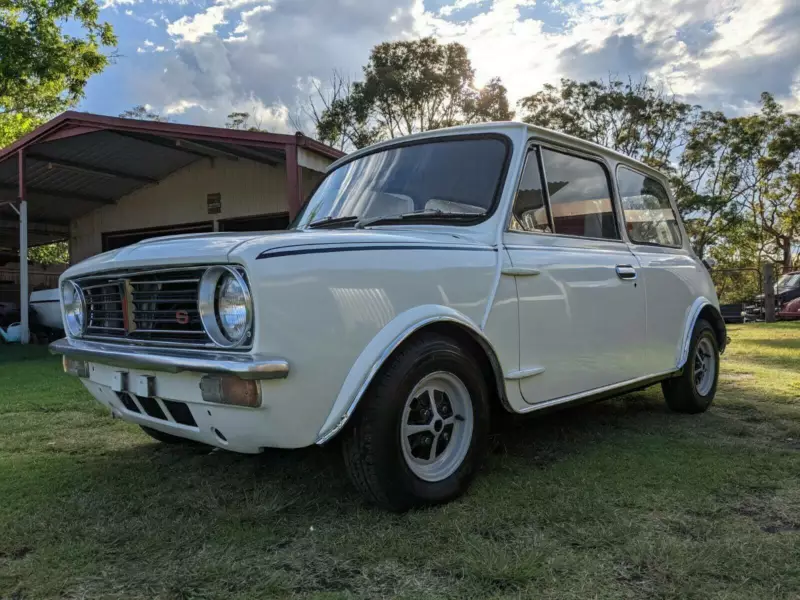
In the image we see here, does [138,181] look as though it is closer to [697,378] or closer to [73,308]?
[73,308]

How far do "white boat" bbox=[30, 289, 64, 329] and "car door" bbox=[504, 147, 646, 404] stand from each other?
34.7 ft

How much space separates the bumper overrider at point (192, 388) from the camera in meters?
2.28

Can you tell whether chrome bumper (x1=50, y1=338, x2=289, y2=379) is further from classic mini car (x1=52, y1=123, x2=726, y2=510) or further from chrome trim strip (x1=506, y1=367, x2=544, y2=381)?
chrome trim strip (x1=506, y1=367, x2=544, y2=381)

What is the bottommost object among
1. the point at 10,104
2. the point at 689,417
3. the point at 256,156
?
the point at 689,417

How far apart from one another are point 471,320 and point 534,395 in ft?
2.10

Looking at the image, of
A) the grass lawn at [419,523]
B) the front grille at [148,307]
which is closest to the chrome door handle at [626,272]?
the grass lawn at [419,523]

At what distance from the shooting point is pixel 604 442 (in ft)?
12.8

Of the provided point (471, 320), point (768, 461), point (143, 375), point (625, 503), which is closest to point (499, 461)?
point (625, 503)

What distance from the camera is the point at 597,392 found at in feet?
11.9

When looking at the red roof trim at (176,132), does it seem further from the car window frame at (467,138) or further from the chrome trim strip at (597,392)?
the chrome trim strip at (597,392)

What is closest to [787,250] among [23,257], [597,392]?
[23,257]

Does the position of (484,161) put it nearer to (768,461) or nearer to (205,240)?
(205,240)

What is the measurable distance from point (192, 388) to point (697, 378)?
13.2 ft

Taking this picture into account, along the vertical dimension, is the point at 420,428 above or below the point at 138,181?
below
